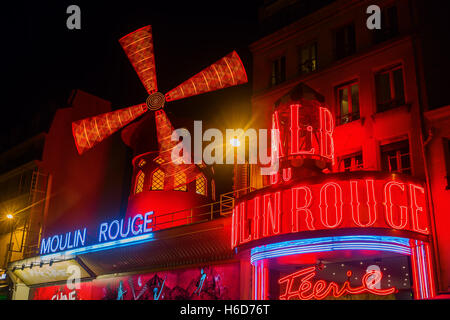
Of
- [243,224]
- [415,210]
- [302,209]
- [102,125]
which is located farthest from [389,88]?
[102,125]

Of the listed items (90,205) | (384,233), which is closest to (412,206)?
(384,233)

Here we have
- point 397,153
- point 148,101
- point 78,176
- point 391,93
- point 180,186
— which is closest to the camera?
point 397,153

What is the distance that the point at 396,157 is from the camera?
9.11 meters

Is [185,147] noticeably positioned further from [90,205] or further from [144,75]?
[90,205]

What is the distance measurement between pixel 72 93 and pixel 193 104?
19.7ft

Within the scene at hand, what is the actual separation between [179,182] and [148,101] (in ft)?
8.17

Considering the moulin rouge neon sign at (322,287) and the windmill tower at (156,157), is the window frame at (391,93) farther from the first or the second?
the windmill tower at (156,157)

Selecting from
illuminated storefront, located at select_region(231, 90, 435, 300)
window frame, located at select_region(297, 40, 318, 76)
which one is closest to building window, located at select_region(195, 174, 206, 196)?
window frame, located at select_region(297, 40, 318, 76)

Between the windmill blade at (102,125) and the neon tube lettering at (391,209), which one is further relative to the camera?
the windmill blade at (102,125)

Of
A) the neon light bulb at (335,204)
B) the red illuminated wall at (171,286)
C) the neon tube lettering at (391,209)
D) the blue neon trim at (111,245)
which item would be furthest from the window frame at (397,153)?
the blue neon trim at (111,245)

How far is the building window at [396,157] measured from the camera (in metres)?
8.95

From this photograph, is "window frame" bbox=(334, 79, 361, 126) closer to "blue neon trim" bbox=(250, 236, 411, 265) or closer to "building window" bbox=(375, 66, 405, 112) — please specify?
"building window" bbox=(375, 66, 405, 112)

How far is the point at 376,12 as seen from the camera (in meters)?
10.1

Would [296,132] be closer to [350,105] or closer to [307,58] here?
[350,105]
